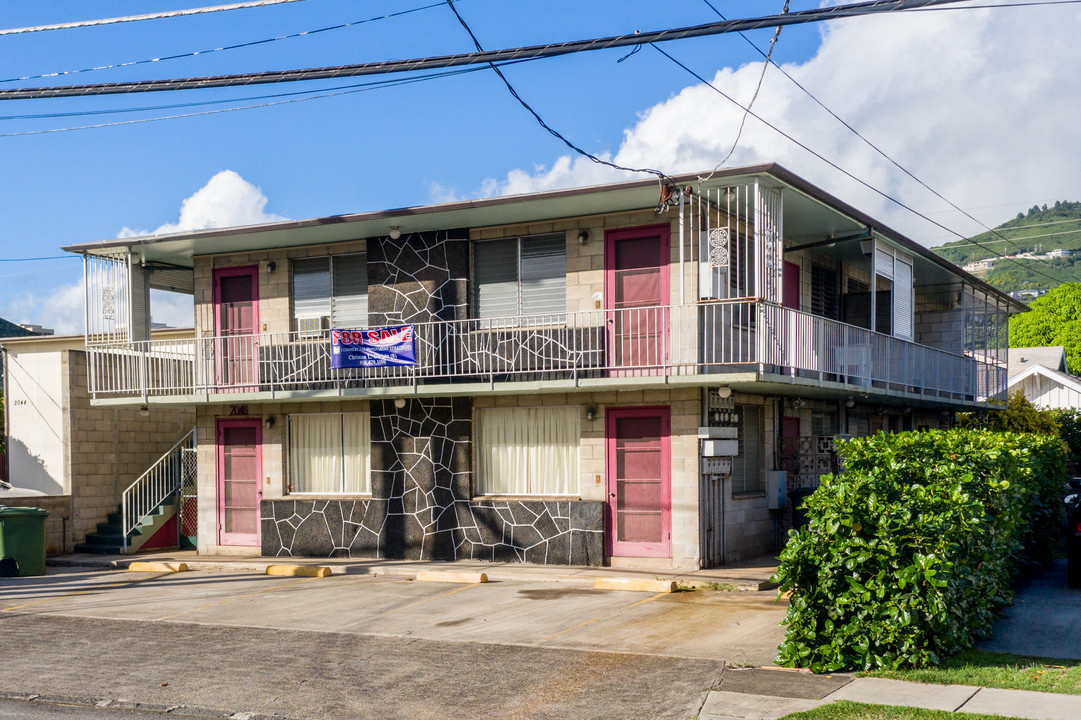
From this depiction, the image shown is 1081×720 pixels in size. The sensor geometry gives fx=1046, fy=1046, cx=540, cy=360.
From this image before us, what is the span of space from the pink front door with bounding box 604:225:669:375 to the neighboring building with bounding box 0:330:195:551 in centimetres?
1035

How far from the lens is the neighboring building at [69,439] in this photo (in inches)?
824

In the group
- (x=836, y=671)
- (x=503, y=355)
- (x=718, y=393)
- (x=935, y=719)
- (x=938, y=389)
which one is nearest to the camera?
(x=935, y=719)

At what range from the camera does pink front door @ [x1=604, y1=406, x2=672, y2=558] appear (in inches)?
646

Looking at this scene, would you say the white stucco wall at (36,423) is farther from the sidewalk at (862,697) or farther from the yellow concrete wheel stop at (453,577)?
the sidewalk at (862,697)

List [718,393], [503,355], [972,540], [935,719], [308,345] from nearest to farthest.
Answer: [935,719] < [972,540] < [718,393] < [503,355] < [308,345]

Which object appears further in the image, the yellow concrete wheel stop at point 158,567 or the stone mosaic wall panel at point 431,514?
the yellow concrete wheel stop at point 158,567

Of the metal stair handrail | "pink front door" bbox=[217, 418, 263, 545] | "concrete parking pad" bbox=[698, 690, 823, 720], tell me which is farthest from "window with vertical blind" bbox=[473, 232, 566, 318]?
"concrete parking pad" bbox=[698, 690, 823, 720]

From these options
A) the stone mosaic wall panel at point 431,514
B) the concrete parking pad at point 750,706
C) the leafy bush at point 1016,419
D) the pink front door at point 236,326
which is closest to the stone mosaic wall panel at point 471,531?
the stone mosaic wall panel at point 431,514

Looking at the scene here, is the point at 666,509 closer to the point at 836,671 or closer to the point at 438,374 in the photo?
the point at 438,374

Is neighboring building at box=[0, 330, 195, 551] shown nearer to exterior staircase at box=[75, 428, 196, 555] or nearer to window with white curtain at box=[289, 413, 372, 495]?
exterior staircase at box=[75, 428, 196, 555]

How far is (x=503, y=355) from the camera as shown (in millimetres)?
17375

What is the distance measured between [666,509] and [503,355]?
12.1 feet

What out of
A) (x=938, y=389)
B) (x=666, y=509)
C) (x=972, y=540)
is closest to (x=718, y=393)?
(x=666, y=509)

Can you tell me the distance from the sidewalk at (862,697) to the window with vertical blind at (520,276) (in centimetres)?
940
